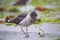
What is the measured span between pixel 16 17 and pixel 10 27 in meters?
0.10

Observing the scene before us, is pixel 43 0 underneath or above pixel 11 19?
above

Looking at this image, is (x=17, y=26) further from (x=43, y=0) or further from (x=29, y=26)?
(x=43, y=0)

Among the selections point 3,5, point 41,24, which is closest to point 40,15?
point 41,24

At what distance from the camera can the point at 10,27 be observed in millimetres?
810

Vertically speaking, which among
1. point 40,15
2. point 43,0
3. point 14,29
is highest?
point 43,0

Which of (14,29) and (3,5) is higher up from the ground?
(3,5)

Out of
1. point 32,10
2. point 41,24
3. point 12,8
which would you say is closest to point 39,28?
point 41,24

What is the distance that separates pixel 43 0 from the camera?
82cm

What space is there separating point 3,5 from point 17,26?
213 mm

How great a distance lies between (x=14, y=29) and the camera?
806 millimetres

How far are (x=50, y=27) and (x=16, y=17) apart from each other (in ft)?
0.97

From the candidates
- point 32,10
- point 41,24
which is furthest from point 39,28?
point 32,10

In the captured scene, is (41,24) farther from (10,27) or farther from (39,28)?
(10,27)

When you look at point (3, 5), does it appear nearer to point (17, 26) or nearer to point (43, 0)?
point (17, 26)
